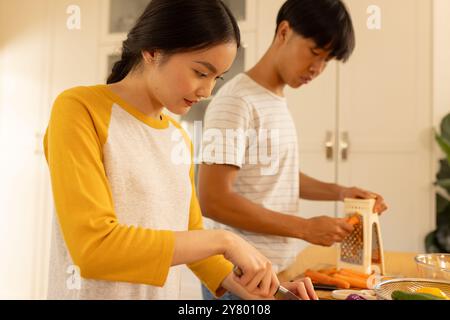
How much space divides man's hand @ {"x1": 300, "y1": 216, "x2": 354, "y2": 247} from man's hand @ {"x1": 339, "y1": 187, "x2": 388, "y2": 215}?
0.05 m

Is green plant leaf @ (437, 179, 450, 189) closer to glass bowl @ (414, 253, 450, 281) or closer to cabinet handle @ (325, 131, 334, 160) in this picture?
cabinet handle @ (325, 131, 334, 160)

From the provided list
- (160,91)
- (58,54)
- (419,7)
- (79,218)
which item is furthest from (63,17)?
(419,7)

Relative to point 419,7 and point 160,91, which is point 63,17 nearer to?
point 160,91

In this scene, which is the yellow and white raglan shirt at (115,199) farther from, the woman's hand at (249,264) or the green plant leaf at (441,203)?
the green plant leaf at (441,203)

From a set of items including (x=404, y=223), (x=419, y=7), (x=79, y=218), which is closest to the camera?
(x=79, y=218)

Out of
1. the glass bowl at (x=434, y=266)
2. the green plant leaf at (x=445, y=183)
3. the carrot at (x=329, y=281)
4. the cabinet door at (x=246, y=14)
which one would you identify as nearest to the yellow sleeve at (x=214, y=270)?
the carrot at (x=329, y=281)

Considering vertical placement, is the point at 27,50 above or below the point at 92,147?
above

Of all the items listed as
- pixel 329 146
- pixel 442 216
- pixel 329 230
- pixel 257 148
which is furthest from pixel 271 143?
pixel 329 146

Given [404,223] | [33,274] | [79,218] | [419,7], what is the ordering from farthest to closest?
1. [404,223]
2. [419,7]
3. [33,274]
4. [79,218]

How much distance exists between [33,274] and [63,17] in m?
0.35

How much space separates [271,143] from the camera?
68 cm

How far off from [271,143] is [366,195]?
0.57 feet

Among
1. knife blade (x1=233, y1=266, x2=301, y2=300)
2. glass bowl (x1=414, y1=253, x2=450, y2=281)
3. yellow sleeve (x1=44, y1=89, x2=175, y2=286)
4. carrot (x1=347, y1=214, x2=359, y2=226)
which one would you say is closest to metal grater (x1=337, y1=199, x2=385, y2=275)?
carrot (x1=347, y1=214, x2=359, y2=226)

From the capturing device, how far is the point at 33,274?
60 cm
